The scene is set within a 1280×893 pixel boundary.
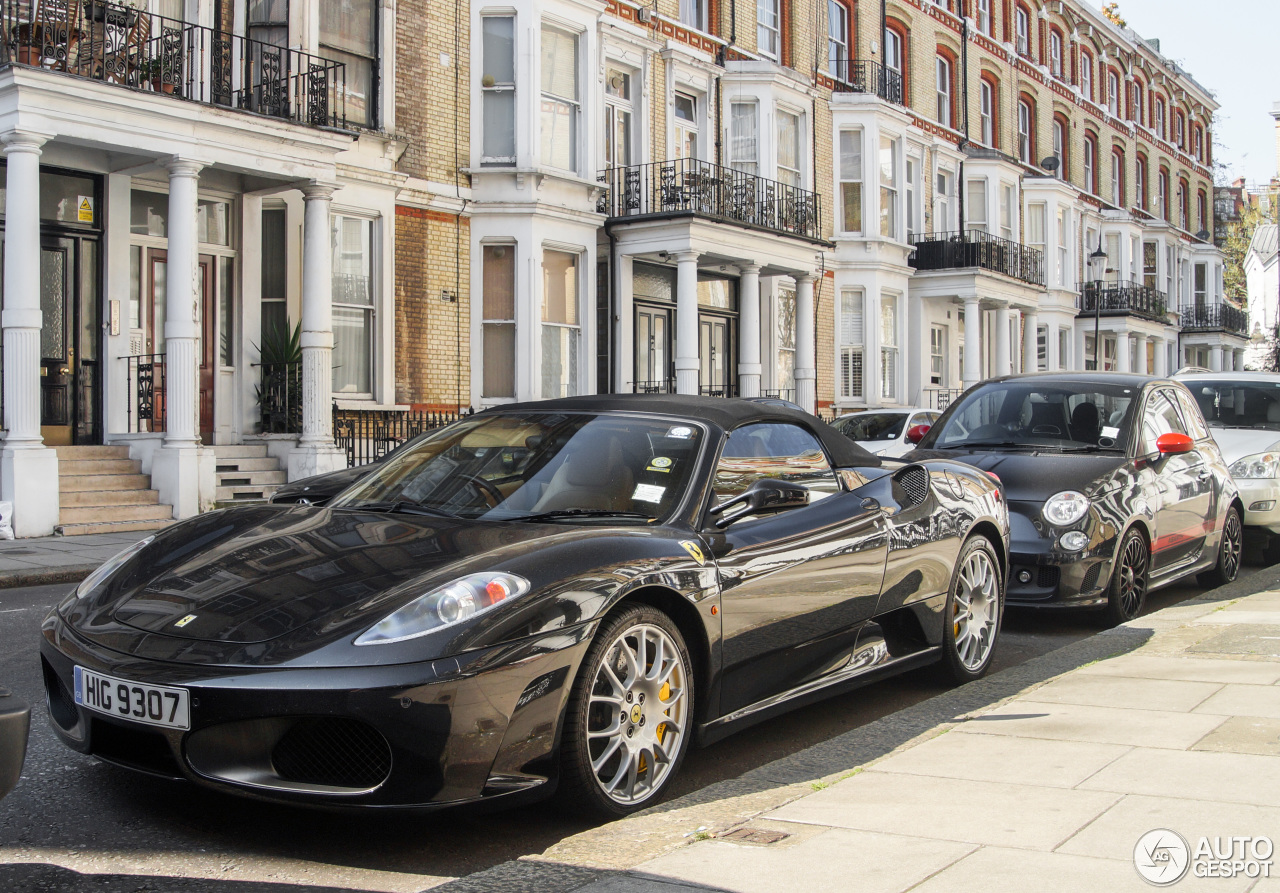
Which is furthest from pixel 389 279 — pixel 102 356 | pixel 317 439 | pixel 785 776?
pixel 785 776

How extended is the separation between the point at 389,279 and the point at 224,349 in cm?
257

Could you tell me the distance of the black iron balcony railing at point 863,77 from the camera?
27578mm

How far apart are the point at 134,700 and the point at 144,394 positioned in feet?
38.8

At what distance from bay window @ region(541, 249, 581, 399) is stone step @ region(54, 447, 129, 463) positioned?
22.6ft

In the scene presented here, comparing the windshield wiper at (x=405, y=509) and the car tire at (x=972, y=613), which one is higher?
the windshield wiper at (x=405, y=509)

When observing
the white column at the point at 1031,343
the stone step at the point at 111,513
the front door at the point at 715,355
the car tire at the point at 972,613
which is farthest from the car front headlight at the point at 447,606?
the white column at the point at 1031,343

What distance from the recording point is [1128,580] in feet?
26.3

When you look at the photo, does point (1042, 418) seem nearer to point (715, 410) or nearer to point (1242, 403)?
point (715, 410)

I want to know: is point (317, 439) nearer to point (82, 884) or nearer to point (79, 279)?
point (79, 279)

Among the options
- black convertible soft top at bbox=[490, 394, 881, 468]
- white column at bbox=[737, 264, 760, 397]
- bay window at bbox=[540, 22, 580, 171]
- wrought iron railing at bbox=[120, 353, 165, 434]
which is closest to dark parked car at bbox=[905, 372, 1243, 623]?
black convertible soft top at bbox=[490, 394, 881, 468]

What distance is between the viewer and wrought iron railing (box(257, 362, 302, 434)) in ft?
52.0

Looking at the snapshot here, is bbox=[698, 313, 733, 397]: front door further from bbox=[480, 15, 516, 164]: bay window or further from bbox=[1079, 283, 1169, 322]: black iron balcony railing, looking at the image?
bbox=[1079, 283, 1169, 322]: black iron balcony railing

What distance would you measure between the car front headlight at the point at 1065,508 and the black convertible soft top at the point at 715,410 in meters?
2.43

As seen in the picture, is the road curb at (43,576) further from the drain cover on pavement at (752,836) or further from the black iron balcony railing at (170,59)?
the drain cover on pavement at (752,836)
